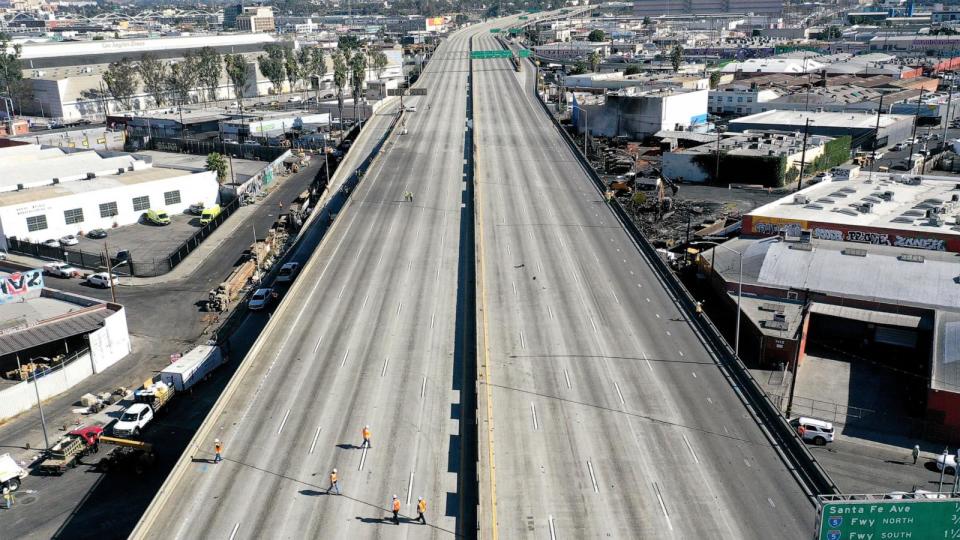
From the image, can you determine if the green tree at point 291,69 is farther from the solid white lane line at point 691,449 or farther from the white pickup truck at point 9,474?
the solid white lane line at point 691,449

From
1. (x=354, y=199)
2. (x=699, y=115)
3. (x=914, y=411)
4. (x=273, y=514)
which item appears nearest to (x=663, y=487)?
(x=273, y=514)

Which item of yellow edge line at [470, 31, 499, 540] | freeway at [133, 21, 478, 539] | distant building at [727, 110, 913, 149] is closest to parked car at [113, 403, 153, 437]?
freeway at [133, 21, 478, 539]

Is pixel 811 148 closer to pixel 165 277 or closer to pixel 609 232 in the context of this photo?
pixel 609 232

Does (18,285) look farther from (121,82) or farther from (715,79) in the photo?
(715,79)

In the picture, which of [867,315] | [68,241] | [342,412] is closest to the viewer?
[342,412]

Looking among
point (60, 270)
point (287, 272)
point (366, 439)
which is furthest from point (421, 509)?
point (60, 270)

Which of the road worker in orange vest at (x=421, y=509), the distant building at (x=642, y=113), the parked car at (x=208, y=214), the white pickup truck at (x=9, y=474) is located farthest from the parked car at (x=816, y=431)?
the distant building at (x=642, y=113)
